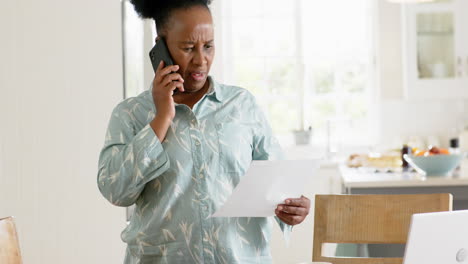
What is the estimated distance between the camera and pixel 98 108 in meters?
3.48

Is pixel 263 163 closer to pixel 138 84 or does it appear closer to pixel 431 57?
pixel 138 84

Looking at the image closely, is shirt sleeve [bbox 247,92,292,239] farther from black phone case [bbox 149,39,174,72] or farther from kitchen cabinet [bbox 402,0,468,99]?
kitchen cabinet [bbox 402,0,468,99]

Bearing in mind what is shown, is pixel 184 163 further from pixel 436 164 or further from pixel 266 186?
pixel 436 164

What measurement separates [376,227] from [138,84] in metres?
2.04

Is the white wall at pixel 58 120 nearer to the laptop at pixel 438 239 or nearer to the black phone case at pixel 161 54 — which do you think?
the black phone case at pixel 161 54

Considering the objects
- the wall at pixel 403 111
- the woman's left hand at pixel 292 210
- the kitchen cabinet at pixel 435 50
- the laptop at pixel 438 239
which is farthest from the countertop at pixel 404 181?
the wall at pixel 403 111

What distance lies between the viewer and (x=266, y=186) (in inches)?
71.6

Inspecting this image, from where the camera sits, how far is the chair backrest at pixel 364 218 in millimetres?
2182

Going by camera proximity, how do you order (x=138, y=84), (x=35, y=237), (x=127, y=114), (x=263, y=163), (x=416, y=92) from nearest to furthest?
1. (x=263, y=163)
2. (x=127, y=114)
3. (x=35, y=237)
4. (x=138, y=84)
5. (x=416, y=92)

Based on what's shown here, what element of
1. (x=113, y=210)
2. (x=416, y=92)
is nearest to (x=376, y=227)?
(x=113, y=210)

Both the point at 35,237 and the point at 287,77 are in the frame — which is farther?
the point at 287,77

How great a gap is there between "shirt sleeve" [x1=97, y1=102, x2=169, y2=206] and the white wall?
1618mm

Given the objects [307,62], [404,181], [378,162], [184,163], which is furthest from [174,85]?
[307,62]

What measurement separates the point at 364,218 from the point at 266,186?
19.1 inches
